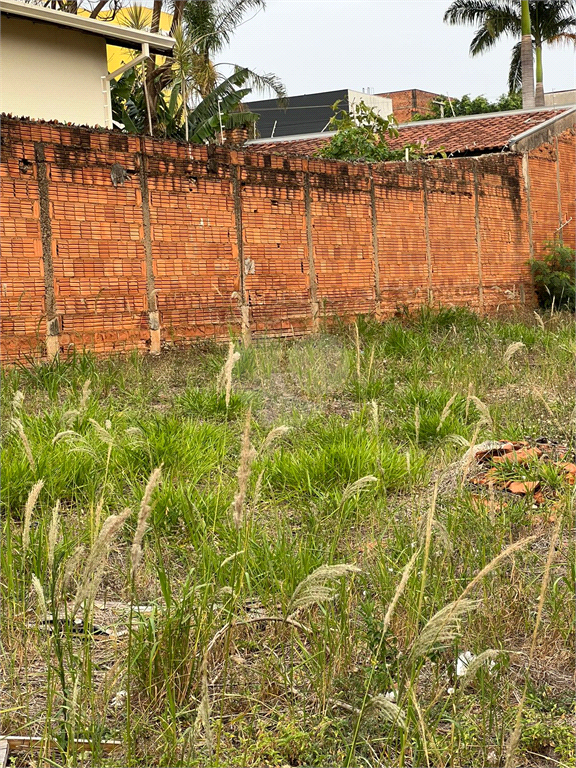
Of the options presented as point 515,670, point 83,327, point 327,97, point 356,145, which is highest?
point 327,97

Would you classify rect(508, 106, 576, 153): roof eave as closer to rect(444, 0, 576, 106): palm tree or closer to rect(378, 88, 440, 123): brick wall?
rect(444, 0, 576, 106): palm tree

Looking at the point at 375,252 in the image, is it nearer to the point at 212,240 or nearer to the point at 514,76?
the point at 212,240

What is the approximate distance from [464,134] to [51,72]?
1105 centimetres

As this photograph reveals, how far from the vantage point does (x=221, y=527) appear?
4.05m

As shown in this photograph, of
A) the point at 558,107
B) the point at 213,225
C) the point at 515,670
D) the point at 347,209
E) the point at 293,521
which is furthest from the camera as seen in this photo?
the point at 558,107

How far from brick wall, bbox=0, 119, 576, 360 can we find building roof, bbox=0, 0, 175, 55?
392 centimetres

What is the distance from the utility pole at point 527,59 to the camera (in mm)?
25938

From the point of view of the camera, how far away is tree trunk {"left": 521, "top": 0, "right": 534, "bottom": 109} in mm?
25952

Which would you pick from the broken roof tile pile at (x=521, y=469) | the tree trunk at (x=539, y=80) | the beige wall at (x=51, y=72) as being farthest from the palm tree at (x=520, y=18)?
the broken roof tile pile at (x=521, y=469)

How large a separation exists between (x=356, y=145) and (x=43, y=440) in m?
14.0

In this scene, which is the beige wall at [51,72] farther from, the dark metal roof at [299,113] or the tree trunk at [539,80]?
the dark metal roof at [299,113]

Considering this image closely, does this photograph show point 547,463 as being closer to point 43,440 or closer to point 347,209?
point 43,440

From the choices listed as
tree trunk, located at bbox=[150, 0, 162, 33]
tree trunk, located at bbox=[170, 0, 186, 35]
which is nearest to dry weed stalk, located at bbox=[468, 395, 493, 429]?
tree trunk, located at bbox=[150, 0, 162, 33]

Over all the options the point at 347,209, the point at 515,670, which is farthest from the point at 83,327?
the point at 515,670
